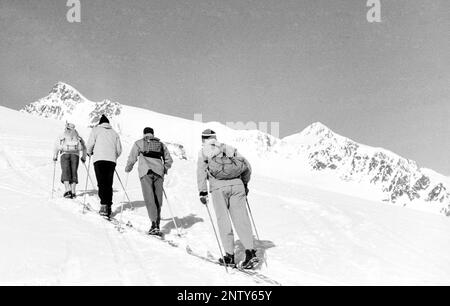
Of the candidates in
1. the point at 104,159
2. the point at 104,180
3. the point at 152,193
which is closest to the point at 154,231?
the point at 152,193

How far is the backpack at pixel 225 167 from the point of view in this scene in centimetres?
685

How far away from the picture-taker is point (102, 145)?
374 inches

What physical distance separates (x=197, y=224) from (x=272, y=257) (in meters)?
2.67

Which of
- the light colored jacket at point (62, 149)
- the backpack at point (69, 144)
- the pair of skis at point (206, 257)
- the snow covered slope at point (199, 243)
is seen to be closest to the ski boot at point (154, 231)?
the pair of skis at point (206, 257)

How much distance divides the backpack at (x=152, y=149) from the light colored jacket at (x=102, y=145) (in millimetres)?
1150

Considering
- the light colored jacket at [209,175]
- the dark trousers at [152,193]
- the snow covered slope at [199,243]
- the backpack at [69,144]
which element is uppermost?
the backpack at [69,144]

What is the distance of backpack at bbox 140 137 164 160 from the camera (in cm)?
862

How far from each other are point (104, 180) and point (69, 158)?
239cm

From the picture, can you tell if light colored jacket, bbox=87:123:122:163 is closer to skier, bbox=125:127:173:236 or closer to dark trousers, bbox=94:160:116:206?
dark trousers, bbox=94:160:116:206

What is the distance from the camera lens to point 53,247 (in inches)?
240

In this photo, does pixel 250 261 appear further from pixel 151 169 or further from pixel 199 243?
pixel 151 169

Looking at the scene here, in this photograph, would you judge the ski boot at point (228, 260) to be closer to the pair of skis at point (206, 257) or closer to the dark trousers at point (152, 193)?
the pair of skis at point (206, 257)
